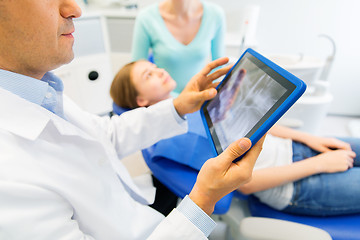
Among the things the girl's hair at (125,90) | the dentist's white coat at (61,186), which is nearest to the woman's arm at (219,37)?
the girl's hair at (125,90)

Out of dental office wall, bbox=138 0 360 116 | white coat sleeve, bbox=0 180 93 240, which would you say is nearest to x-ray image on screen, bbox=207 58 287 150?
white coat sleeve, bbox=0 180 93 240

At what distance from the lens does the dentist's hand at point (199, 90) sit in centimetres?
72

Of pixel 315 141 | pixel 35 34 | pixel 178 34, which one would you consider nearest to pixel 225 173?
pixel 35 34

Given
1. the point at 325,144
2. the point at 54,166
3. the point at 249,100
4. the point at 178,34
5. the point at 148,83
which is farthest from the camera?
the point at 178,34

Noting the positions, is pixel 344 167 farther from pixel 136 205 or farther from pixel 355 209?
pixel 136 205

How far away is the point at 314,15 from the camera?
5.41 feet

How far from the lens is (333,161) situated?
0.87 metres

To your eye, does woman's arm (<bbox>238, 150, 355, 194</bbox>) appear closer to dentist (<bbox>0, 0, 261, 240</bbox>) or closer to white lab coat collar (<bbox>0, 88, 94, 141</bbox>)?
dentist (<bbox>0, 0, 261, 240</bbox>)

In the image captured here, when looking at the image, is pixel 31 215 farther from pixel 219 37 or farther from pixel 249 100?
pixel 219 37

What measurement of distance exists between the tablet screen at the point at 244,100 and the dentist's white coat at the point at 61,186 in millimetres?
251

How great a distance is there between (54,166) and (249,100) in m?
0.50

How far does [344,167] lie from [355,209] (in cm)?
15

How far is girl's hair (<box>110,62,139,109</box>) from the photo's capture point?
110 centimetres

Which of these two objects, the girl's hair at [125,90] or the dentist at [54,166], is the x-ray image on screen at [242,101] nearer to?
the dentist at [54,166]
